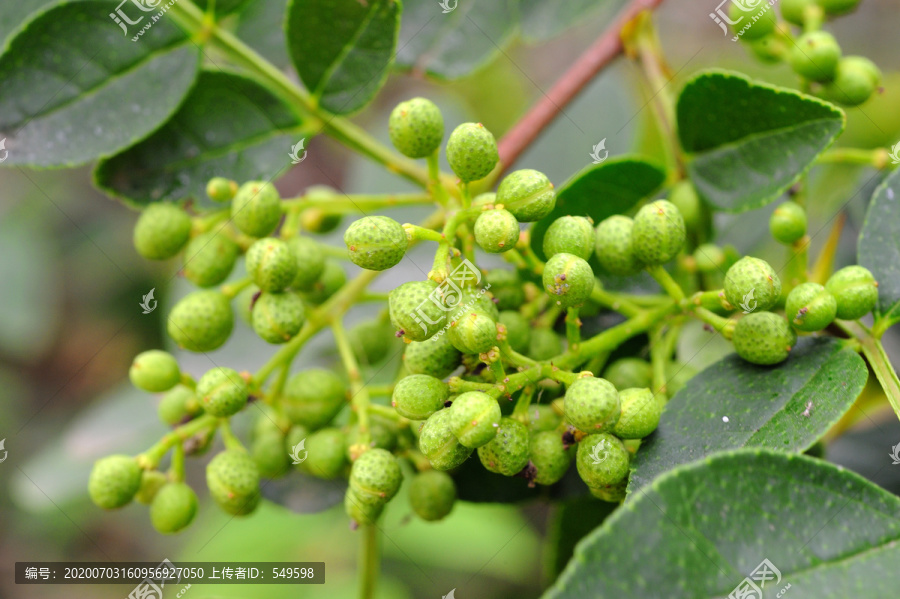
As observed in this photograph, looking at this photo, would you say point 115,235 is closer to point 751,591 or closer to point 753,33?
point 753,33

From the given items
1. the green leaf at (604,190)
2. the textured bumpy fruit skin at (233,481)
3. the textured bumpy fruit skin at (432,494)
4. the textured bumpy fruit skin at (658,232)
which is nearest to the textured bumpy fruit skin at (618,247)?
the textured bumpy fruit skin at (658,232)

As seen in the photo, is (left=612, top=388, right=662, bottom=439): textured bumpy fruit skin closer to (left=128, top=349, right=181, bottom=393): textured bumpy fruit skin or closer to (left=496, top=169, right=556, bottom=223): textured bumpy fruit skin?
(left=496, top=169, right=556, bottom=223): textured bumpy fruit skin

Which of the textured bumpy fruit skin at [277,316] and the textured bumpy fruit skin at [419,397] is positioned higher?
the textured bumpy fruit skin at [419,397]

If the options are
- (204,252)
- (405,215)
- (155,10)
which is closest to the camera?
(204,252)

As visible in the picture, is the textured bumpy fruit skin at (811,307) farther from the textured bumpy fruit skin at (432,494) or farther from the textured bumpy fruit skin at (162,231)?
the textured bumpy fruit skin at (162,231)

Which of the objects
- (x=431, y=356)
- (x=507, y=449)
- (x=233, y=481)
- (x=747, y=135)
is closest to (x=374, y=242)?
(x=431, y=356)

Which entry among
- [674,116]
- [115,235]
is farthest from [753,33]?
[115,235]

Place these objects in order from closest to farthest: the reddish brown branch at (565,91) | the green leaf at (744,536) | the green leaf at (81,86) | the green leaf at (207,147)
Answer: the green leaf at (744,536)
the green leaf at (81,86)
the green leaf at (207,147)
the reddish brown branch at (565,91)

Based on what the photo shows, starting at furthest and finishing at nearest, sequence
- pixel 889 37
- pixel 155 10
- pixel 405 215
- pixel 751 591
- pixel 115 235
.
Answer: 1. pixel 889 37
2. pixel 115 235
3. pixel 405 215
4. pixel 155 10
5. pixel 751 591
